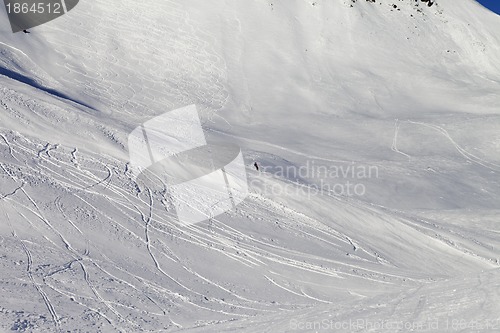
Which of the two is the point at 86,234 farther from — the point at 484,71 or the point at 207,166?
the point at 484,71

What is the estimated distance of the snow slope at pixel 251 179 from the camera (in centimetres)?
774

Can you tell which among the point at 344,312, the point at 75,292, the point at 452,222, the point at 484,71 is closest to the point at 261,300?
the point at 344,312

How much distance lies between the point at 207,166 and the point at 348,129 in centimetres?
911

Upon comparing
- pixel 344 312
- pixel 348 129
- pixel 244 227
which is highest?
pixel 344 312

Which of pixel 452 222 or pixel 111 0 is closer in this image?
pixel 452 222

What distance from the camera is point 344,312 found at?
6773 mm

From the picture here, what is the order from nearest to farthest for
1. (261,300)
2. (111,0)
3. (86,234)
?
(261,300) → (86,234) → (111,0)

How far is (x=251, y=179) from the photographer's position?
13.5m

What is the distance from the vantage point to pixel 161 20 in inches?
1079

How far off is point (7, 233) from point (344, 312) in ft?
17.7

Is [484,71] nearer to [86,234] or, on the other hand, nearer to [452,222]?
[452,222]

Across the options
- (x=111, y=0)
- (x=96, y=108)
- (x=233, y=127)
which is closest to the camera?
(x=96, y=108)

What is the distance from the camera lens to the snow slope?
774cm

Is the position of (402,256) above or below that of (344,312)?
below
